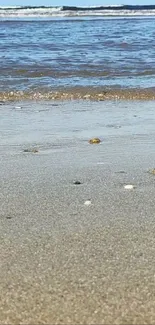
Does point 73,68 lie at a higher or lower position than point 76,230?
lower

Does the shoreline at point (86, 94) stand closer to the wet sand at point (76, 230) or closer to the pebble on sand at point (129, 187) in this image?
the wet sand at point (76, 230)

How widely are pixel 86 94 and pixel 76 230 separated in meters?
6.26

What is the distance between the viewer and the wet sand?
7.23ft

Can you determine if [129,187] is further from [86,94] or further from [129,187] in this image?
[86,94]

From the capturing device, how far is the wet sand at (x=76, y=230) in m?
2.21

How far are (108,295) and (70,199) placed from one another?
120cm

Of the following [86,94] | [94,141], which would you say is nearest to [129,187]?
[94,141]

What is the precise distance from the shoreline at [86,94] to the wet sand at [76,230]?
315cm

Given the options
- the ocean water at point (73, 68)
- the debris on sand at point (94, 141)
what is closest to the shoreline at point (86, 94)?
the ocean water at point (73, 68)

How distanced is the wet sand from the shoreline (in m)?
3.15

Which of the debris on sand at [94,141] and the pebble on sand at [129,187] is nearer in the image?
the pebble on sand at [129,187]

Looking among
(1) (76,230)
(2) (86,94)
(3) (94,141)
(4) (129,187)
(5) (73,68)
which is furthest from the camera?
(5) (73,68)

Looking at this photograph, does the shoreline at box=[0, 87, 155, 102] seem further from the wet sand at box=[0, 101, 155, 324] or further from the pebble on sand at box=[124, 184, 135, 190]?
the pebble on sand at box=[124, 184, 135, 190]

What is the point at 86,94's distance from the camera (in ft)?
29.7
